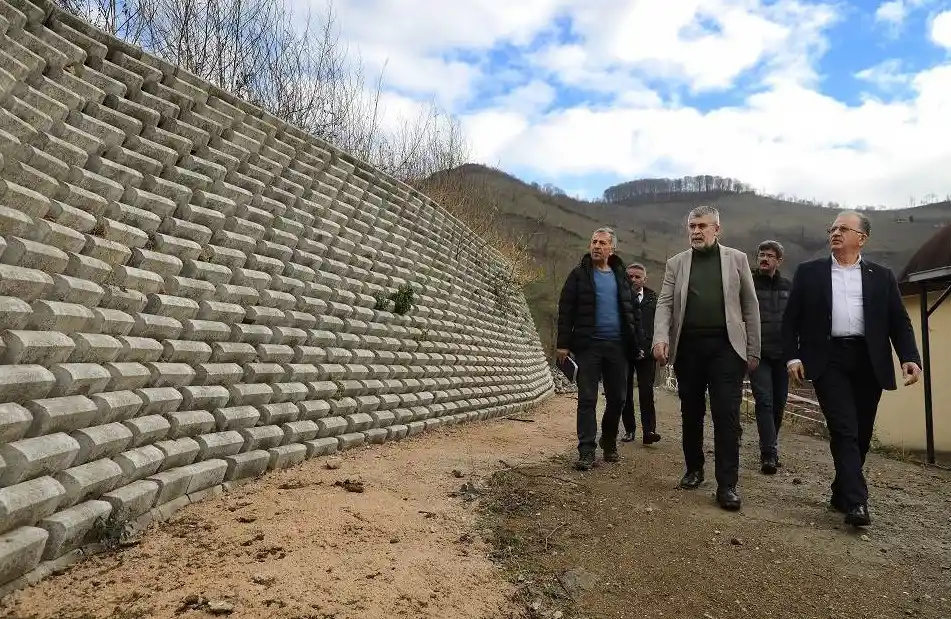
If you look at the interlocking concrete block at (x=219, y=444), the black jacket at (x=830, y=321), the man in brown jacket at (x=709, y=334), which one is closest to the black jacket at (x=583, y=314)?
the man in brown jacket at (x=709, y=334)

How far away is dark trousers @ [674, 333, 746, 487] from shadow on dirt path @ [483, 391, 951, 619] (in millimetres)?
291

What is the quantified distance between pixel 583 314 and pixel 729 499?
182 cm

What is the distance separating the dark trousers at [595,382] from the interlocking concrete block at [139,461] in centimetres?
304

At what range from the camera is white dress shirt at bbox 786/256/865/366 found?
384cm

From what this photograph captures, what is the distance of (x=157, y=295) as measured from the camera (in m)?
3.45

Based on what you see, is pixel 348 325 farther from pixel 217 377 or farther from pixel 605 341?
pixel 605 341

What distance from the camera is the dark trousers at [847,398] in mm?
3717

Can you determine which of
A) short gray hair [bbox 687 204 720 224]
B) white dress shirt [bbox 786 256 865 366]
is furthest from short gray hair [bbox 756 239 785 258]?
white dress shirt [bbox 786 256 865 366]

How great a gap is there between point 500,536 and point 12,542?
211 centimetres

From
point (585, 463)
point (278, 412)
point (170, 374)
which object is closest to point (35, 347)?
Result: point (170, 374)

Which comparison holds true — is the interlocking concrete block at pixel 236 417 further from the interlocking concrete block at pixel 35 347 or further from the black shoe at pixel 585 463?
the black shoe at pixel 585 463

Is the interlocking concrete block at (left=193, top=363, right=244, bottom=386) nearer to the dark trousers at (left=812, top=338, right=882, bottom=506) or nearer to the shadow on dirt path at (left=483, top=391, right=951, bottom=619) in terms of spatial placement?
the shadow on dirt path at (left=483, top=391, right=951, bottom=619)

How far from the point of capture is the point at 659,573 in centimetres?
288

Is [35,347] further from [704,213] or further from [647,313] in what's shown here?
[647,313]
